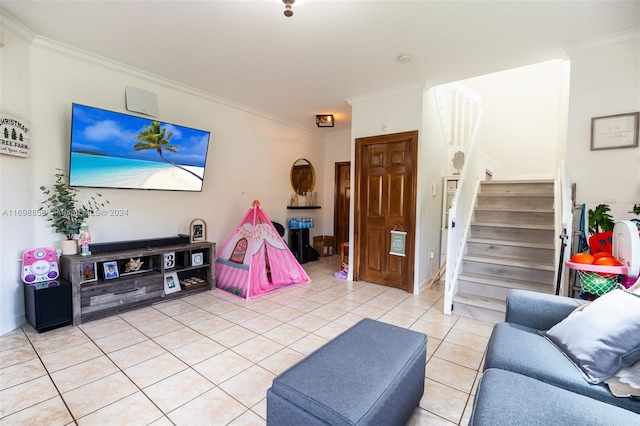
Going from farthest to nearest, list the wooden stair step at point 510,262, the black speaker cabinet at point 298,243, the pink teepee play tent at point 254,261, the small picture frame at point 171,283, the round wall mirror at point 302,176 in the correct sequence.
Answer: the round wall mirror at point 302,176 < the black speaker cabinet at point 298,243 < the pink teepee play tent at point 254,261 < the small picture frame at point 171,283 < the wooden stair step at point 510,262

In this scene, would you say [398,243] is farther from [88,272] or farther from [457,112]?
[88,272]

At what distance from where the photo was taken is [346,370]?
1404mm

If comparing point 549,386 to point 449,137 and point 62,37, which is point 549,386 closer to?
point 449,137

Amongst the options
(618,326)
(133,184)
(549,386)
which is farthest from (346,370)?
(133,184)

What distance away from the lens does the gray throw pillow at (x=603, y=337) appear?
1.34m

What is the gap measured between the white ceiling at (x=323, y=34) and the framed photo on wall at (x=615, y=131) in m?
0.78

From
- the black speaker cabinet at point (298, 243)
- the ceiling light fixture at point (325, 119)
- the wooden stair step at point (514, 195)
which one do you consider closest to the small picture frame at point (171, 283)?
Result: the black speaker cabinet at point (298, 243)

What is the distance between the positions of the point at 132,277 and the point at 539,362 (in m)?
3.69

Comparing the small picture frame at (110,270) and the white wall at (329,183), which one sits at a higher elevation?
the white wall at (329,183)

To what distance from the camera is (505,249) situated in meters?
3.54

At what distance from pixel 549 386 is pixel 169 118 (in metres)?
4.53

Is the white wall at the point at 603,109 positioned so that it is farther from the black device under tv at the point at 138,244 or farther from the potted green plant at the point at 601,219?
the black device under tv at the point at 138,244

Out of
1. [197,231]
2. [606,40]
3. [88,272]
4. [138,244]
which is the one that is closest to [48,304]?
[88,272]

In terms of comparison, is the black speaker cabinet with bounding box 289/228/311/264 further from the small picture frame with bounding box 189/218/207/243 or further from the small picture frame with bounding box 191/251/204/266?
the small picture frame with bounding box 191/251/204/266
